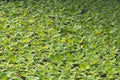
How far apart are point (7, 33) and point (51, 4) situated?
1.95 meters

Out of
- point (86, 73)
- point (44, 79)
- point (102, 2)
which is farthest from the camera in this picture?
point (102, 2)

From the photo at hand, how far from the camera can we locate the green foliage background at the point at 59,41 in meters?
3.81

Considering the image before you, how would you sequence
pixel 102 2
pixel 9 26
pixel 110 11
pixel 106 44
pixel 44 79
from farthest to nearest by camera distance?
pixel 102 2 < pixel 110 11 < pixel 9 26 < pixel 106 44 < pixel 44 79

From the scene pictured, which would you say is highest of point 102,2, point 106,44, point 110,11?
point 102,2

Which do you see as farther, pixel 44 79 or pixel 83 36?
pixel 83 36

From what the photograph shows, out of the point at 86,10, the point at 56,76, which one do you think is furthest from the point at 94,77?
the point at 86,10

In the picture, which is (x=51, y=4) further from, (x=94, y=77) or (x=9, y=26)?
(x=94, y=77)

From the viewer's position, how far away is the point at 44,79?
3.57 meters

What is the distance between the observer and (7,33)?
4.83 metres

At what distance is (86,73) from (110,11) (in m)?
2.77

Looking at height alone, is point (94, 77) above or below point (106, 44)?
below

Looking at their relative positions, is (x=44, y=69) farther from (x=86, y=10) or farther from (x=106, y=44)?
(x=86, y=10)

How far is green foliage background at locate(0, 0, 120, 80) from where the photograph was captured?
12.5 ft

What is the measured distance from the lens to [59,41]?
4641 millimetres
